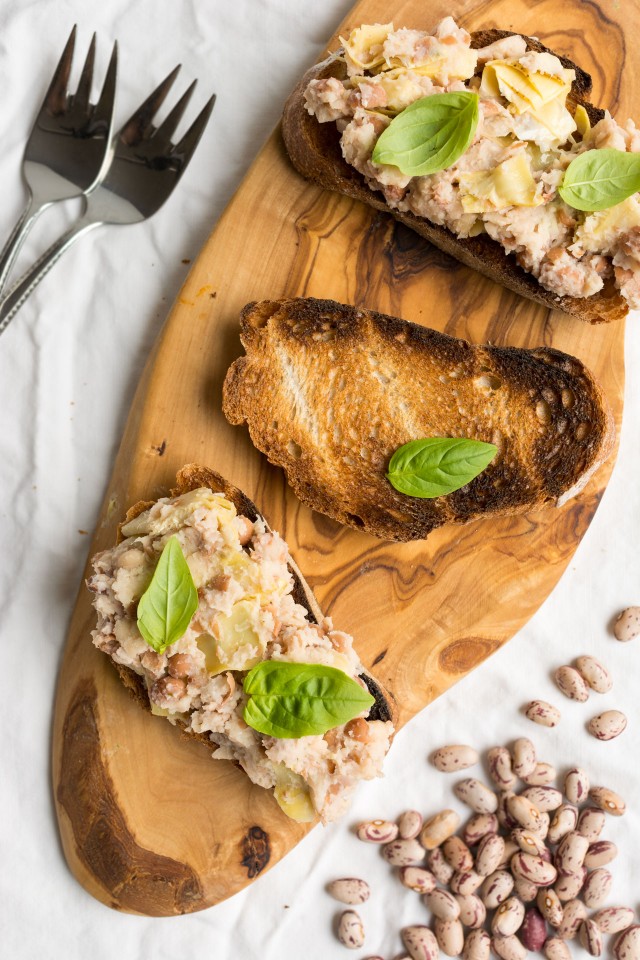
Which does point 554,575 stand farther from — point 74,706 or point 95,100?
point 95,100

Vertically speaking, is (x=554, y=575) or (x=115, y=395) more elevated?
(x=554, y=575)

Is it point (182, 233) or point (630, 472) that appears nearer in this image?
point (182, 233)

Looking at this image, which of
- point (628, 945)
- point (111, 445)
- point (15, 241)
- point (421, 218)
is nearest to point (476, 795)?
point (628, 945)

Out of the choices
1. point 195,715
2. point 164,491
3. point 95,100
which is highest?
point 95,100

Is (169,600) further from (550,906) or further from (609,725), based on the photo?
(550,906)

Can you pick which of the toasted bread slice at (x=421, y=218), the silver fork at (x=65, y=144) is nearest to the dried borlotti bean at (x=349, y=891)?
the toasted bread slice at (x=421, y=218)

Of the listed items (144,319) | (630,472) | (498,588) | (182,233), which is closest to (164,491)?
(144,319)
